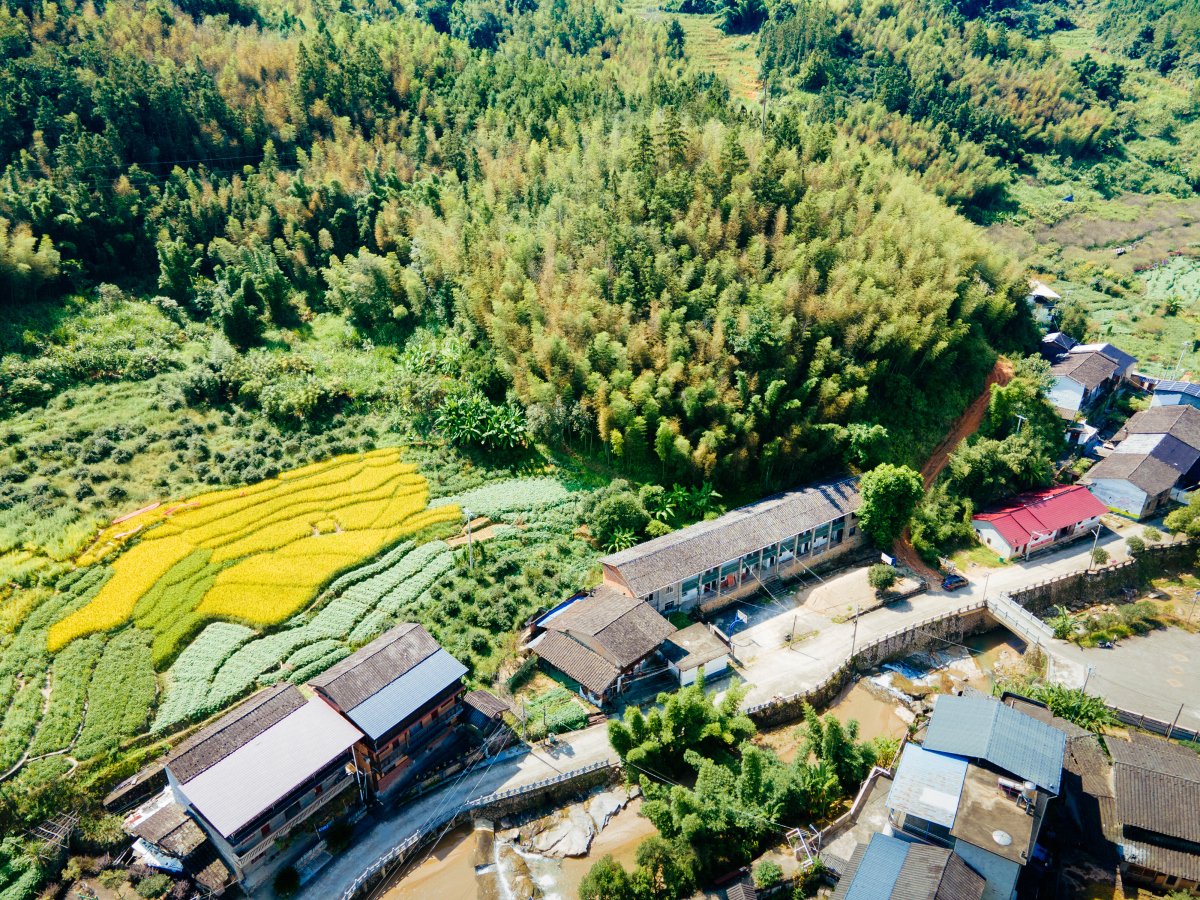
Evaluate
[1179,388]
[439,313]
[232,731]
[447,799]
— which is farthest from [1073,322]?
[232,731]

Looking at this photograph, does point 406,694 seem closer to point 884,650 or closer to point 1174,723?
point 884,650

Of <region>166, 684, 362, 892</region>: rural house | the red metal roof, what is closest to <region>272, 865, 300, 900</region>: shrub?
<region>166, 684, 362, 892</region>: rural house

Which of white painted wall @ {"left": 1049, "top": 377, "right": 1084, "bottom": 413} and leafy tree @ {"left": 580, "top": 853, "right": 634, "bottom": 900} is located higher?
white painted wall @ {"left": 1049, "top": 377, "right": 1084, "bottom": 413}

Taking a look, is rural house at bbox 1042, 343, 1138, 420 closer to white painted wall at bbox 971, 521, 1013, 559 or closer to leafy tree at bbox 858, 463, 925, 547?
white painted wall at bbox 971, 521, 1013, 559

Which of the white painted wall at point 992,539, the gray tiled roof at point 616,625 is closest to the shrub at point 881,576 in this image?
the white painted wall at point 992,539

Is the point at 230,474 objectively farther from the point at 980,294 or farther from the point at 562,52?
the point at 562,52
